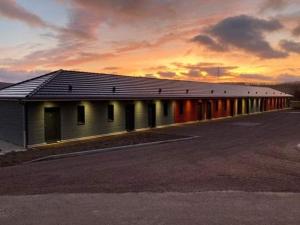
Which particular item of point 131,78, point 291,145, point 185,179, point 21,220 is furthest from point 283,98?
point 21,220

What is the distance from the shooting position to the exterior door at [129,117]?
1054 inches

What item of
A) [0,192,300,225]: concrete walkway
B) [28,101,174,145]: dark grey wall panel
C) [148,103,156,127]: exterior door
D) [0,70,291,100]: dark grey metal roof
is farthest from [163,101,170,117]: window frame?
[0,192,300,225]: concrete walkway

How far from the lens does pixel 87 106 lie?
22938 millimetres

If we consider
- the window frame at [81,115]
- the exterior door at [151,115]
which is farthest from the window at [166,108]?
the window frame at [81,115]

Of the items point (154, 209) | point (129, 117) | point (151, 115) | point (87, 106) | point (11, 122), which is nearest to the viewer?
point (154, 209)

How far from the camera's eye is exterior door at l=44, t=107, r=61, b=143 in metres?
20.2

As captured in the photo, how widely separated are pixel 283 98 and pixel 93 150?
223 ft

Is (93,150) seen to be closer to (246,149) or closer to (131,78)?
(246,149)

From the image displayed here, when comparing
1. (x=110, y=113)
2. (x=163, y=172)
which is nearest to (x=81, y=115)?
(x=110, y=113)

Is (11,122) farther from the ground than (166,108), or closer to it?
closer to it

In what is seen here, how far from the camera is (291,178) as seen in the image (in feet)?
34.1

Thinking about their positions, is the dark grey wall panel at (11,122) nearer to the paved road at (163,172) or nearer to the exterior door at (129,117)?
the paved road at (163,172)

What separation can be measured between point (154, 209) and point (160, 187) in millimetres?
2061

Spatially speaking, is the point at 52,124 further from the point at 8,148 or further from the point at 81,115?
the point at 8,148
